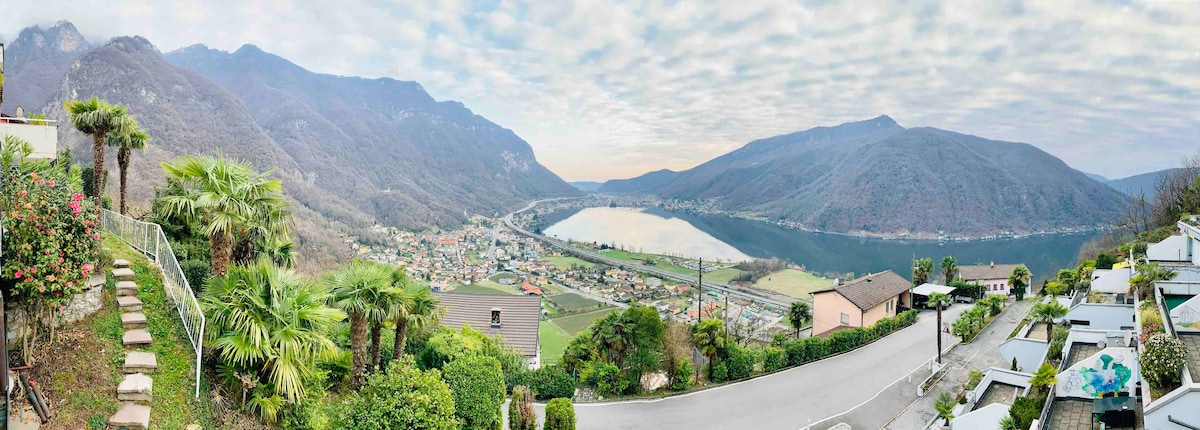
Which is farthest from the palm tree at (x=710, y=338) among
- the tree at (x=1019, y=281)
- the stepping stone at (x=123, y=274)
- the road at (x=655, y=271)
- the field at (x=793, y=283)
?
the field at (x=793, y=283)

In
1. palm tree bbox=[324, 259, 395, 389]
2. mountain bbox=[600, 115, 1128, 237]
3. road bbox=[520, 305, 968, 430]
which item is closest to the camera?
palm tree bbox=[324, 259, 395, 389]

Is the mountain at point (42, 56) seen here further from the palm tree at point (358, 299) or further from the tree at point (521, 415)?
the tree at point (521, 415)

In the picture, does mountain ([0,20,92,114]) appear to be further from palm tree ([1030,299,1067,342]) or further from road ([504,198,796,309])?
palm tree ([1030,299,1067,342])

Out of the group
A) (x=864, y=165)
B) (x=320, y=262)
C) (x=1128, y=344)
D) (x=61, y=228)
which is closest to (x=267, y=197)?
(x=61, y=228)

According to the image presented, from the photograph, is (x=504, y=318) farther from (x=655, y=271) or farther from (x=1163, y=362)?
(x=655, y=271)

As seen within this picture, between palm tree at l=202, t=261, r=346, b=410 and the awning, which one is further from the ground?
palm tree at l=202, t=261, r=346, b=410

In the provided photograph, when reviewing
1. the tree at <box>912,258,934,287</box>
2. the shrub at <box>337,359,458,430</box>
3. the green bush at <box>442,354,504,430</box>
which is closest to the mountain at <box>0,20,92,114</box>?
the green bush at <box>442,354,504,430</box>
